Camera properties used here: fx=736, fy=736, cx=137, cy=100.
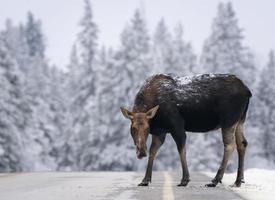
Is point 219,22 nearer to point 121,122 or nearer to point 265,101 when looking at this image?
point 265,101

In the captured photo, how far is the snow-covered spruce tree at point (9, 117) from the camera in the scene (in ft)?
140

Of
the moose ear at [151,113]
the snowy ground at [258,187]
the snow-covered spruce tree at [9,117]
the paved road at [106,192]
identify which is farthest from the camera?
the snow-covered spruce tree at [9,117]

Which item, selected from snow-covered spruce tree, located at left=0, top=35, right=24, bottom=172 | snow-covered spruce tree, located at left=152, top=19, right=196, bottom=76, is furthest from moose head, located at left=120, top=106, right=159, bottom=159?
snow-covered spruce tree, located at left=152, top=19, right=196, bottom=76

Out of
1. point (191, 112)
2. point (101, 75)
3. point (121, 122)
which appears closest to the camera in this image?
point (191, 112)

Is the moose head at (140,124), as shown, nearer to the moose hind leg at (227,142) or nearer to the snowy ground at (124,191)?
the snowy ground at (124,191)

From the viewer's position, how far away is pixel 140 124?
13.8 m

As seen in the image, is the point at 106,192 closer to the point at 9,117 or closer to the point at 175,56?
the point at 9,117

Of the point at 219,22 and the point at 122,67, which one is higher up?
the point at 219,22

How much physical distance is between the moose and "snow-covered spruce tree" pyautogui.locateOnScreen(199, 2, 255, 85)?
4141 cm

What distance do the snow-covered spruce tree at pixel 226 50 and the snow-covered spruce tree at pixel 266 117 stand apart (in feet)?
12.1

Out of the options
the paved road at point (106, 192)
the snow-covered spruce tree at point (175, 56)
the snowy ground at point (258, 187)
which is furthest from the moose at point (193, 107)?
the snow-covered spruce tree at point (175, 56)

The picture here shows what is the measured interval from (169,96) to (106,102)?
3765 cm

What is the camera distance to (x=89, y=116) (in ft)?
182

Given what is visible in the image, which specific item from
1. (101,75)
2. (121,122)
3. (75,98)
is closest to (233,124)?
(121,122)
